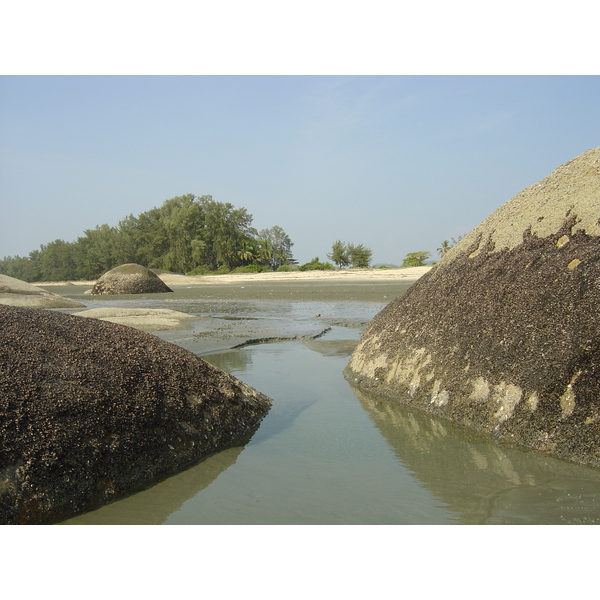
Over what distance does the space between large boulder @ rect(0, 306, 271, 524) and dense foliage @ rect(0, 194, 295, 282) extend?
233 feet

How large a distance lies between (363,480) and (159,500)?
4.51 feet

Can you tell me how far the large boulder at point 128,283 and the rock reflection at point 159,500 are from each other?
32.4m

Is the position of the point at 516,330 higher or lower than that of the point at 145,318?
higher

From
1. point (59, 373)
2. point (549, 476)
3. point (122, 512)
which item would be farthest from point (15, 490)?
point (549, 476)

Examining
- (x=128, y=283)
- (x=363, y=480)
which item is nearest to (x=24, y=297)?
(x=363, y=480)

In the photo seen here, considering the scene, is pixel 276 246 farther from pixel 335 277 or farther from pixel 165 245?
pixel 335 277

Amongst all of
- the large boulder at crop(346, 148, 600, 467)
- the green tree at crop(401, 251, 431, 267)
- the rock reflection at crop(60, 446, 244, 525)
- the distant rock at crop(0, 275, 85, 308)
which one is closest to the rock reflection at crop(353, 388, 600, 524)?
the large boulder at crop(346, 148, 600, 467)

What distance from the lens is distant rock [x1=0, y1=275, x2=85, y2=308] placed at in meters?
16.2

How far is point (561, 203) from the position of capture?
18.3 ft

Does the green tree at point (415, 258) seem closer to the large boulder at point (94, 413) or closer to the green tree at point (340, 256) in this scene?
the green tree at point (340, 256)

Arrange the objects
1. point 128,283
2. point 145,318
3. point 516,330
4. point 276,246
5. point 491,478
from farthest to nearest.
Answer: point 276,246 → point 128,283 → point 145,318 → point 516,330 → point 491,478

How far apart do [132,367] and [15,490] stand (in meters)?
1.44

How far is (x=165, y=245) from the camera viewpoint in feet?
268

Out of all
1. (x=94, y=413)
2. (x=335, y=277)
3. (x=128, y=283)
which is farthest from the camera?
(x=335, y=277)
